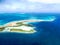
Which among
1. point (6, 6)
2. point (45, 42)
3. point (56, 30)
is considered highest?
point (6, 6)

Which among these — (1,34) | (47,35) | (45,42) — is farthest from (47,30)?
(1,34)

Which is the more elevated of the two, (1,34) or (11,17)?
(11,17)

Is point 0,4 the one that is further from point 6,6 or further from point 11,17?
point 11,17

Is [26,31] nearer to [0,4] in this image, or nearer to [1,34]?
[1,34]

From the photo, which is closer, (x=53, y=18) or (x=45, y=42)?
(x=45, y=42)

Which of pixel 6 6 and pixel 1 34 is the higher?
pixel 6 6

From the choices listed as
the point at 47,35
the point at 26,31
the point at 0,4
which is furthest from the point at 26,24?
the point at 0,4
